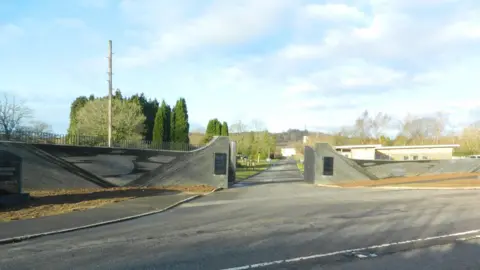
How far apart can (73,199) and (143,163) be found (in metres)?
6.49

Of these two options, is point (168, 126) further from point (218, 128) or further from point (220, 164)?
point (220, 164)

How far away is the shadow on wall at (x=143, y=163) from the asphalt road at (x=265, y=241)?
856 cm

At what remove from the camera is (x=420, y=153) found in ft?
161

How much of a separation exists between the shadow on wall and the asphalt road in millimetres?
8557

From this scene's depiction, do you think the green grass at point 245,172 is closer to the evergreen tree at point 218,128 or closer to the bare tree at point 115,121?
the evergreen tree at point 218,128

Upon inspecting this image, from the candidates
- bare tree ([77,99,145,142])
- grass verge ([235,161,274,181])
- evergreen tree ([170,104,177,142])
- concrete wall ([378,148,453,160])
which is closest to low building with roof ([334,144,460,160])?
concrete wall ([378,148,453,160])

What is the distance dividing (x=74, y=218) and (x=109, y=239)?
3272 millimetres

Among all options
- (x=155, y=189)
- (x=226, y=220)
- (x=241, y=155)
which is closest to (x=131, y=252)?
(x=226, y=220)

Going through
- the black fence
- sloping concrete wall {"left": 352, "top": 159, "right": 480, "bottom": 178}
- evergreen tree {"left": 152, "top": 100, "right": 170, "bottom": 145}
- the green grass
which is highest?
evergreen tree {"left": 152, "top": 100, "right": 170, "bottom": 145}

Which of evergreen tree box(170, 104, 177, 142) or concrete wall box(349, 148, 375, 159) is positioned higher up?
evergreen tree box(170, 104, 177, 142)

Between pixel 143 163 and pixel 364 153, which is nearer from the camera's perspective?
pixel 143 163

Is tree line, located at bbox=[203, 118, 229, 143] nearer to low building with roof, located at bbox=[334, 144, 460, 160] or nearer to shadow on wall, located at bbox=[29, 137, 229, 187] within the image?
low building with roof, located at bbox=[334, 144, 460, 160]

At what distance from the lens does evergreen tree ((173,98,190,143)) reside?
47.9 metres

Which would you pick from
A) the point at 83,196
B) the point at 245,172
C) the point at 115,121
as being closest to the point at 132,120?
the point at 115,121
